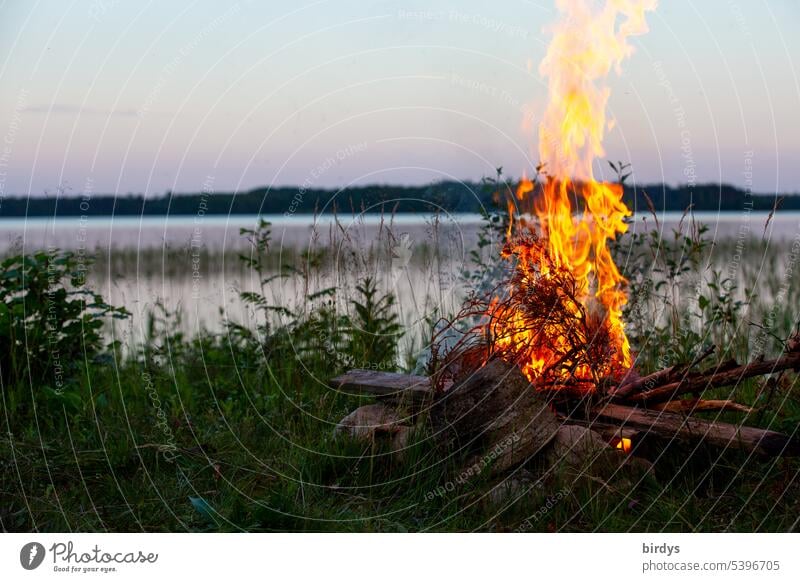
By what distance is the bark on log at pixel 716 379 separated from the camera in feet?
16.2

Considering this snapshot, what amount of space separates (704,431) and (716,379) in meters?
0.30

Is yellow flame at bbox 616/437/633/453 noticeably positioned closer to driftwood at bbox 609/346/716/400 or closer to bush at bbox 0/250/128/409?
driftwood at bbox 609/346/716/400

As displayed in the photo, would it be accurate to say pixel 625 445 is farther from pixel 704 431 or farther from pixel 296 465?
pixel 296 465

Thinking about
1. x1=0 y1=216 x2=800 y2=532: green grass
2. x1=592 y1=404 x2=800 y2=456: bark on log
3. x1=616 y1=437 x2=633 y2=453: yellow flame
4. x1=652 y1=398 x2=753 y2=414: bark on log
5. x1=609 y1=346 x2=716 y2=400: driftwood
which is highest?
x1=609 y1=346 x2=716 y2=400: driftwood

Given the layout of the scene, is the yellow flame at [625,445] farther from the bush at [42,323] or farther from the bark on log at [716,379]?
the bush at [42,323]

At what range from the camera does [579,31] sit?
232 inches

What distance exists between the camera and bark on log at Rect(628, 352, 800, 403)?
16.2 feet

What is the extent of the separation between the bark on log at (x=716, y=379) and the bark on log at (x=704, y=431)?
A: 11 cm

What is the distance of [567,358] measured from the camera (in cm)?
532

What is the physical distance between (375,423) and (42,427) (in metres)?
2.32

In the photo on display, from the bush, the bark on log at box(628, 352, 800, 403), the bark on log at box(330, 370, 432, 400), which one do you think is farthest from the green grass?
the bark on log at box(330, 370, 432, 400)

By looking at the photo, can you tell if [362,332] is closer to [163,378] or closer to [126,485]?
[163,378]

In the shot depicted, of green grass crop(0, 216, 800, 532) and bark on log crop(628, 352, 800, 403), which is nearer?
green grass crop(0, 216, 800, 532)
